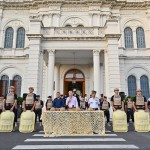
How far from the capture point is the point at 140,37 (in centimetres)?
2378

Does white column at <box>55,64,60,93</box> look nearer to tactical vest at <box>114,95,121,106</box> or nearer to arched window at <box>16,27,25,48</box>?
arched window at <box>16,27,25,48</box>

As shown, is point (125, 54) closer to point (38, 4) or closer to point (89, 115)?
point (38, 4)

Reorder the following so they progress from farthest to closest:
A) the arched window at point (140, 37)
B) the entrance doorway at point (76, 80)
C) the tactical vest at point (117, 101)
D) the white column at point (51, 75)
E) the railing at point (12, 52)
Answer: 1. the arched window at point (140, 37)
2. the railing at point (12, 52)
3. the entrance doorway at point (76, 80)
4. the white column at point (51, 75)
5. the tactical vest at point (117, 101)

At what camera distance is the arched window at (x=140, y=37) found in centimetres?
2356

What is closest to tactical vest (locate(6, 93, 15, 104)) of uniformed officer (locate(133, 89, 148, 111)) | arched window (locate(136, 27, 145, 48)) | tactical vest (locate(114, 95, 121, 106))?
tactical vest (locate(114, 95, 121, 106))

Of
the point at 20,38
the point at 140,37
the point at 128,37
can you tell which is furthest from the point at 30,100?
the point at 140,37

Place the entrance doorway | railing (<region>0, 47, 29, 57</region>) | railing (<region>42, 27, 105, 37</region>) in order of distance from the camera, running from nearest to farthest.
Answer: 1. railing (<region>42, 27, 105, 37</region>)
2. the entrance doorway
3. railing (<region>0, 47, 29, 57</region>)

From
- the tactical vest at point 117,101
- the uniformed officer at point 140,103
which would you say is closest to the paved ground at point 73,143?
the tactical vest at point 117,101

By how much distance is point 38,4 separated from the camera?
23.9 m

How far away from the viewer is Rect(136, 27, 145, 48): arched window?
77.3 feet

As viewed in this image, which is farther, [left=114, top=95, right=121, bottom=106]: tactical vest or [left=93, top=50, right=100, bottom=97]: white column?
[left=93, top=50, right=100, bottom=97]: white column

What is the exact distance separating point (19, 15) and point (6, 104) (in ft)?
59.4

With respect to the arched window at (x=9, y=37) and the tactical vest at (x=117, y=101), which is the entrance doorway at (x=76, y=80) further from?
the tactical vest at (x=117, y=101)

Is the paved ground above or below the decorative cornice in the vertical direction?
below
